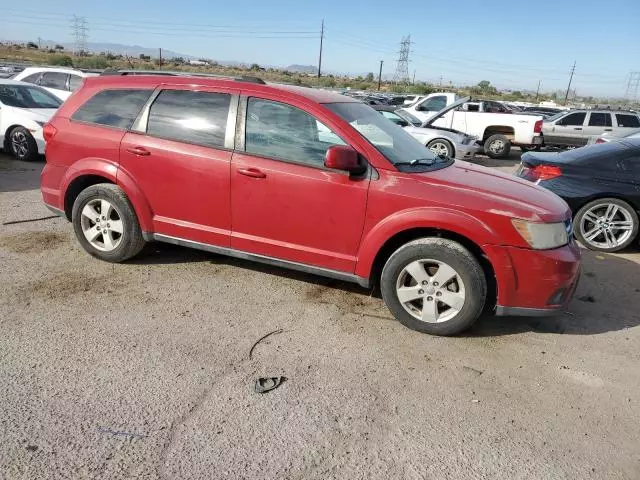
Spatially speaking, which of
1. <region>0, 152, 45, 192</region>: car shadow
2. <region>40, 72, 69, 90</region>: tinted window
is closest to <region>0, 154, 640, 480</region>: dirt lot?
<region>0, 152, 45, 192</region>: car shadow

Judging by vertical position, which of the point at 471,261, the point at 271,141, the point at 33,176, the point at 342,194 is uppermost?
the point at 271,141

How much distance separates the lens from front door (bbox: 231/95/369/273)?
12.5 ft

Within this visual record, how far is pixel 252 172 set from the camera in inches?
157

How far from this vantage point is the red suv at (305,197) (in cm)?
360

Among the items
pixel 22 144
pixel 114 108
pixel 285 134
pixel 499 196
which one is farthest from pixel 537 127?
pixel 114 108

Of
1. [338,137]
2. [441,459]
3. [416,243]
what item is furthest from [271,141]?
[441,459]

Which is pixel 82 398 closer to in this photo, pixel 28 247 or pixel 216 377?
pixel 216 377

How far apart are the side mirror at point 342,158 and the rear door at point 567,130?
15859 mm

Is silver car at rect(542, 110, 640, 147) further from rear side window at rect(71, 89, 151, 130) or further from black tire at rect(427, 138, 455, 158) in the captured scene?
rear side window at rect(71, 89, 151, 130)

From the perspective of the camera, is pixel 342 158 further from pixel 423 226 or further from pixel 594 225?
pixel 594 225

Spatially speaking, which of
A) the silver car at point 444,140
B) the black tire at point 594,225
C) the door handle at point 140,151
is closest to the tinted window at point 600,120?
the silver car at point 444,140

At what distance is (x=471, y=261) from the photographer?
3568 mm

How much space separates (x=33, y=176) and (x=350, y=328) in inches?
277

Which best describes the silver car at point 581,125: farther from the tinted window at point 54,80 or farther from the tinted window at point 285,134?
the tinted window at point 285,134
